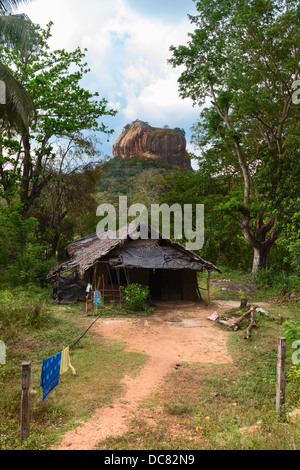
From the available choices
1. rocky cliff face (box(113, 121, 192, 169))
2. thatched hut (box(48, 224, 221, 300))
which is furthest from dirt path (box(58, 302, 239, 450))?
rocky cliff face (box(113, 121, 192, 169))

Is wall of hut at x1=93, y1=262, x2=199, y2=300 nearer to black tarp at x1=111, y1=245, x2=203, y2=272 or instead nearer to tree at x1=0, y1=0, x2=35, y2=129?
black tarp at x1=111, y1=245, x2=203, y2=272

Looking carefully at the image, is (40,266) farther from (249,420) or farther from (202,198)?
(249,420)

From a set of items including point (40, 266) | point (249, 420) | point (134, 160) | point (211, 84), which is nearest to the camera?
point (249, 420)

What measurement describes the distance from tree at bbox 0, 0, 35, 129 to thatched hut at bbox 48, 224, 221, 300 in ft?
20.8

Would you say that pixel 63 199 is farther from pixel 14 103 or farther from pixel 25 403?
pixel 25 403

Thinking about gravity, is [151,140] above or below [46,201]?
above

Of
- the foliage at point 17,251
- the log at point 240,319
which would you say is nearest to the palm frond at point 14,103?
the foliage at point 17,251

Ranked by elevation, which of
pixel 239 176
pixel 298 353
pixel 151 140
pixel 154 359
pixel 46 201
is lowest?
pixel 154 359

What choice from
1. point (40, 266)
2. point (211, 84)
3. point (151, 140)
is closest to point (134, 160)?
point (151, 140)

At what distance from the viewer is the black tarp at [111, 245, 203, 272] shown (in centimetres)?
1312

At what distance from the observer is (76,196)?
22219mm

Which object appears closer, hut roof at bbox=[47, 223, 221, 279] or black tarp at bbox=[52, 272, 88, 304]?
hut roof at bbox=[47, 223, 221, 279]

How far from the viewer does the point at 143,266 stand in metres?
13.0

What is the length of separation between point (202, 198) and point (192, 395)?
15676mm
